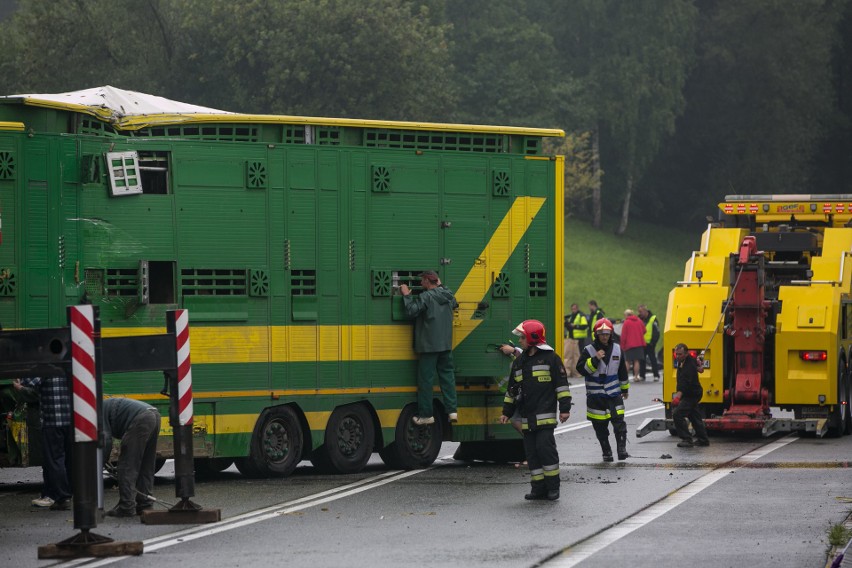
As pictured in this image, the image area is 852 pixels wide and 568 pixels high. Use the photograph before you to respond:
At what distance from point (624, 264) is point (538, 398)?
52238 millimetres

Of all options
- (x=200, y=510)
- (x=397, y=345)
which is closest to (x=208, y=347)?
(x=397, y=345)

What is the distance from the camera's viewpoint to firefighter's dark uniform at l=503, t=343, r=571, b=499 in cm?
1559

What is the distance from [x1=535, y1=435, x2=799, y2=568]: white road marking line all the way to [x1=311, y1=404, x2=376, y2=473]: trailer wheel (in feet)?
11.4

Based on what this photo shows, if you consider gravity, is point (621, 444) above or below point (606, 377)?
below

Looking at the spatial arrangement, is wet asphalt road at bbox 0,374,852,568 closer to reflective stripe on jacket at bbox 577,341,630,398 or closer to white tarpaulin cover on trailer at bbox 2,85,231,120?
reflective stripe on jacket at bbox 577,341,630,398

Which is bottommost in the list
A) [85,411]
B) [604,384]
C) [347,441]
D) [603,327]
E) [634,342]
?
[347,441]

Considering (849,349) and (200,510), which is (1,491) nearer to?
(200,510)

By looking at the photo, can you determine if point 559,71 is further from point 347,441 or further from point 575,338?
point 347,441

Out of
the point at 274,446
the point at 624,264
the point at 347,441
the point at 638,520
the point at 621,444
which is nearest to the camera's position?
the point at 638,520

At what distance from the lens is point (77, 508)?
39.7 ft

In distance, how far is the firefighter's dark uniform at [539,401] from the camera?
1559 cm

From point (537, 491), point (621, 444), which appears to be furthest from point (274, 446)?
point (621, 444)

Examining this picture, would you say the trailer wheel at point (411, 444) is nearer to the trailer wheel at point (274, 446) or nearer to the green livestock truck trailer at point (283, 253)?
the green livestock truck trailer at point (283, 253)

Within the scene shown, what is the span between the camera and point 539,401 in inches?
628
